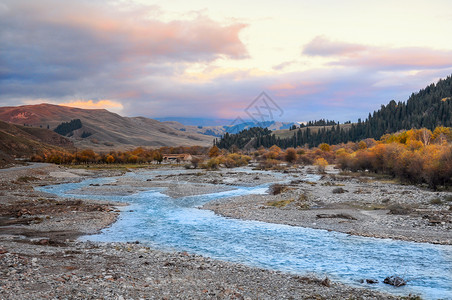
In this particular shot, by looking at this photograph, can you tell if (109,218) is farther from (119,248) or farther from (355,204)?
(355,204)

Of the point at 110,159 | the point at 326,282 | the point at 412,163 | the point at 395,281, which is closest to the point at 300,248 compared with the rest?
the point at 326,282

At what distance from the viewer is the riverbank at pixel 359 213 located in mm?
24234

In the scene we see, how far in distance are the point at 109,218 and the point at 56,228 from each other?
17.2 feet

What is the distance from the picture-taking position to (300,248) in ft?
67.9

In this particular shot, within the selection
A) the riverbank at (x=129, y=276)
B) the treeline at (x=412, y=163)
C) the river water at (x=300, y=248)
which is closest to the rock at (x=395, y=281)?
the river water at (x=300, y=248)

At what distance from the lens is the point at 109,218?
30703 mm

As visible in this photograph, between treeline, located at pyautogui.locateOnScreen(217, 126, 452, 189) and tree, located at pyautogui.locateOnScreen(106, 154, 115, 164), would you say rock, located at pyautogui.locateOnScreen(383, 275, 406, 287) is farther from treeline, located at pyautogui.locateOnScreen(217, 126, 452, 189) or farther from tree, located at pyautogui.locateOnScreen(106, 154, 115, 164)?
tree, located at pyautogui.locateOnScreen(106, 154, 115, 164)

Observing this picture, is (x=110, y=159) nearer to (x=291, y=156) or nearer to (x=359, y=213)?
(x=291, y=156)

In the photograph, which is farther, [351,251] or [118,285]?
[351,251]

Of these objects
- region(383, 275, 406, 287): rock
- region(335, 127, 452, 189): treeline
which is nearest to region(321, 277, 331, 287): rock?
region(383, 275, 406, 287): rock

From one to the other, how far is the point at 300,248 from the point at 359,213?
1380cm

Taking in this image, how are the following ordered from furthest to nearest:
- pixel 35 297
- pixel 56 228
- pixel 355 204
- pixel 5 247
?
pixel 355 204
pixel 56 228
pixel 5 247
pixel 35 297

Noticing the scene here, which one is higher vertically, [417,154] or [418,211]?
[417,154]

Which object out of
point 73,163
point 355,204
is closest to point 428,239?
point 355,204
